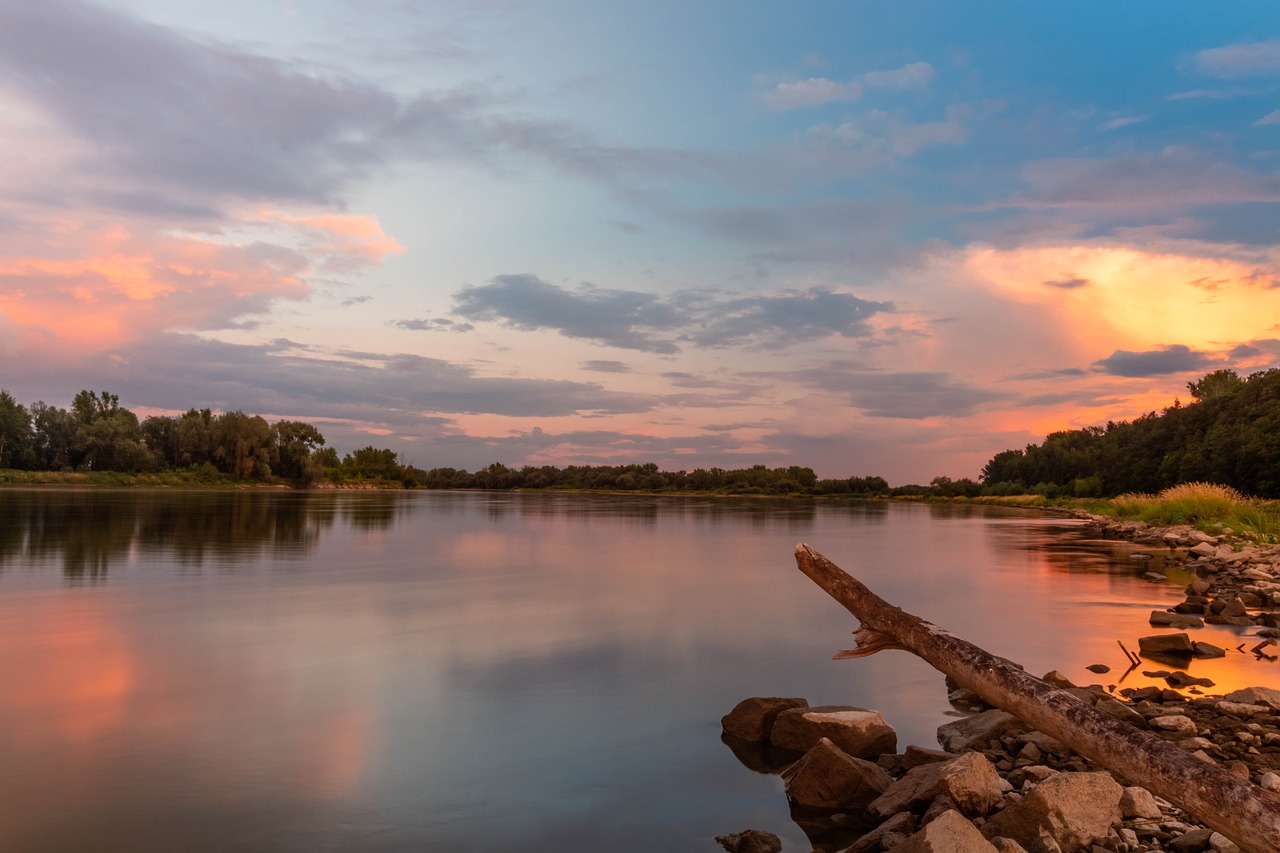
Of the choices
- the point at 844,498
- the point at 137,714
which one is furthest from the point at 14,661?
the point at 844,498

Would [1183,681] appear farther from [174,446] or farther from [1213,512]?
[174,446]

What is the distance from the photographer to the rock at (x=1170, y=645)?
1204cm

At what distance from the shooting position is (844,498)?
502 feet

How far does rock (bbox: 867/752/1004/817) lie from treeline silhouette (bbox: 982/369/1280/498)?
53028 mm

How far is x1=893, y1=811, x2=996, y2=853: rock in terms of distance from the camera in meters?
4.52

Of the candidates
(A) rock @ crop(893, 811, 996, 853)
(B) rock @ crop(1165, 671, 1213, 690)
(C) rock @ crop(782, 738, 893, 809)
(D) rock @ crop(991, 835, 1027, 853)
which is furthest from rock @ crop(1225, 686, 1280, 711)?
(A) rock @ crop(893, 811, 996, 853)

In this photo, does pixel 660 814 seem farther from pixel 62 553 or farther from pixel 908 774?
pixel 62 553

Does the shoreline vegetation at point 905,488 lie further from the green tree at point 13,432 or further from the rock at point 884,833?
the rock at point 884,833

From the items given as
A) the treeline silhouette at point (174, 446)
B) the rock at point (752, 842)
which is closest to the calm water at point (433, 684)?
the rock at point (752, 842)

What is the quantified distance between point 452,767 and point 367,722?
1.83 metres

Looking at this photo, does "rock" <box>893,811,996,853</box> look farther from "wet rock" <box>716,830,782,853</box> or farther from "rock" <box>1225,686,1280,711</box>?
"rock" <box>1225,686,1280,711</box>

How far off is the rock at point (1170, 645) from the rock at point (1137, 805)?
304 inches

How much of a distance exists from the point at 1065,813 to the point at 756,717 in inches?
142

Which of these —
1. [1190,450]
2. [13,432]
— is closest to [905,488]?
[1190,450]
